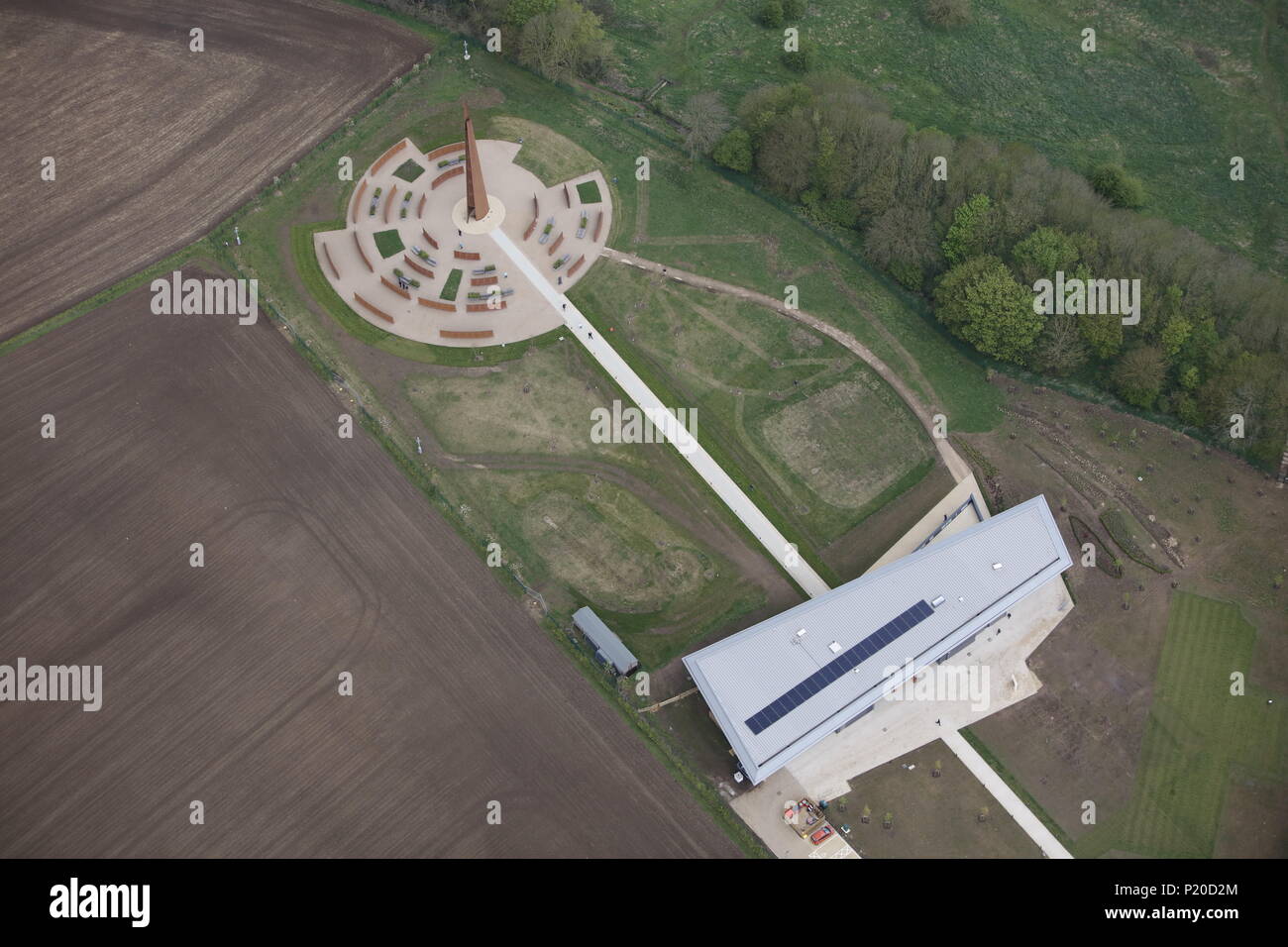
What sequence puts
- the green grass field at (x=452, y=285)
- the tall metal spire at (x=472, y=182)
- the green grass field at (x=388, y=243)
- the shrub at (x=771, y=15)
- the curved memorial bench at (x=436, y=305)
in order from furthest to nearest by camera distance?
the shrub at (x=771, y=15), the green grass field at (x=388, y=243), the green grass field at (x=452, y=285), the curved memorial bench at (x=436, y=305), the tall metal spire at (x=472, y=182)

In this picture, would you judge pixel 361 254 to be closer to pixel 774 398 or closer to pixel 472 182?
pixel 472 182

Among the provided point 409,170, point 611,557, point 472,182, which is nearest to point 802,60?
point 472,182

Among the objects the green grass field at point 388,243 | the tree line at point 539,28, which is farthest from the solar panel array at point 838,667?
the tree line at point 539,28

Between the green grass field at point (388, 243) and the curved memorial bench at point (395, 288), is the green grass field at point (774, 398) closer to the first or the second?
the curved memorial bench at point (395, 288)

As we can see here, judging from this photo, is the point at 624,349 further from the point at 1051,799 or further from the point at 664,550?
the point at 1051,799

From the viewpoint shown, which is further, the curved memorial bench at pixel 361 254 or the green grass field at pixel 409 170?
the green grass field at pixel 409 170

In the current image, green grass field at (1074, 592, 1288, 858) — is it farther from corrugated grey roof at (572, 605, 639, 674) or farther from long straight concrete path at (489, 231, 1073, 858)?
corrugated grey roof at (572, 605, 639, 674)
